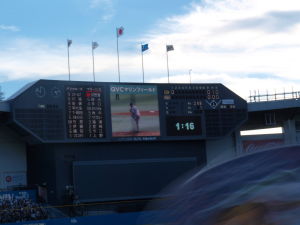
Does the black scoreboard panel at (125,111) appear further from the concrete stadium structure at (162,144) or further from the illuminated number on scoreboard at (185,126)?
the concrete stadium structure at (162,144)

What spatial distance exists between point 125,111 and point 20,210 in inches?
218

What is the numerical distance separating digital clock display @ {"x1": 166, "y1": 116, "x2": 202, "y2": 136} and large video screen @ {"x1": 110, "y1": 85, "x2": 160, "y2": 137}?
561mm

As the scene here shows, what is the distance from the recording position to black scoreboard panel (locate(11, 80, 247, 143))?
732 inches

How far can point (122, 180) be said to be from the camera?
66.9 ft

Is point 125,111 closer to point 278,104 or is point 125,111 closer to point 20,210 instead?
point 20,210

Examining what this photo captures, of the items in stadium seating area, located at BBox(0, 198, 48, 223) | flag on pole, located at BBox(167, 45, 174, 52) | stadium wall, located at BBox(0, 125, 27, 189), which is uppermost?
flag on pole, located at BBox(167, 45, 174, 52)

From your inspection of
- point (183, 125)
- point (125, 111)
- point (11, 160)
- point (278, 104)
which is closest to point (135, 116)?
point (125, 111)

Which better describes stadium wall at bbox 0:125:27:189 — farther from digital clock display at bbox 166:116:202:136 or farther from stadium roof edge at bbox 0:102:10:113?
digital clock display at bbox 166:116:202:136

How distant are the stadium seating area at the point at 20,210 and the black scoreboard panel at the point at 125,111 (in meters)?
2.64

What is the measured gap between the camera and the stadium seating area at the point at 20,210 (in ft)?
55.5

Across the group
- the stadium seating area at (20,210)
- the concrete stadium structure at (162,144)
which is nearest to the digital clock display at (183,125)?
the concrete stadium structure at (162,144)

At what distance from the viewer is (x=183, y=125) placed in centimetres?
2077

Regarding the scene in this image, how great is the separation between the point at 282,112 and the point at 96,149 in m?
10.1

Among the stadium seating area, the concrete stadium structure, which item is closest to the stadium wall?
the concrete stadium structure
